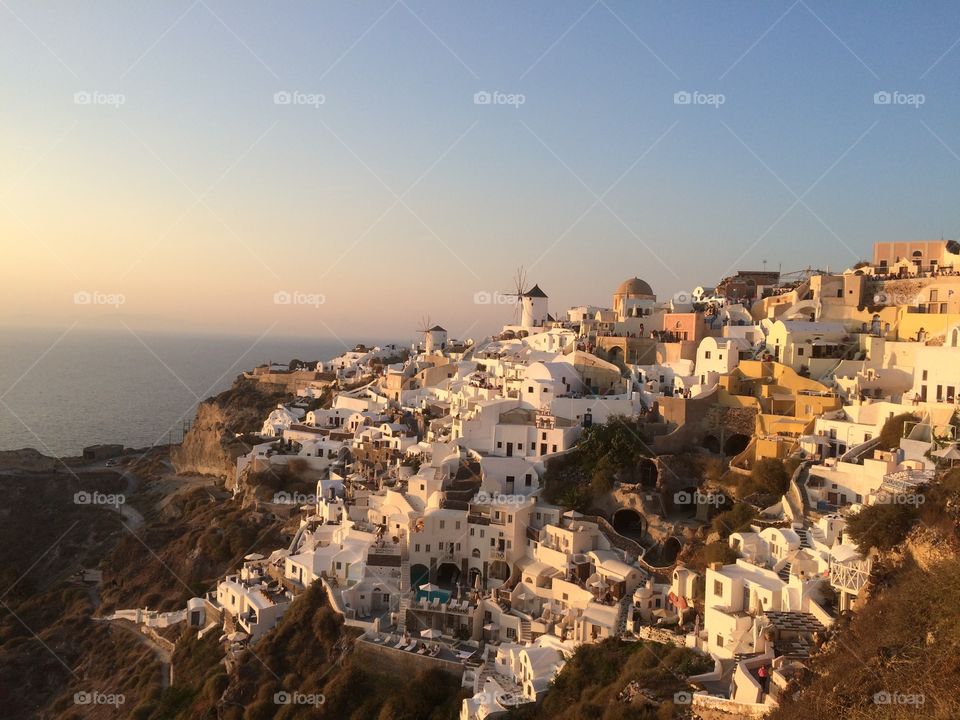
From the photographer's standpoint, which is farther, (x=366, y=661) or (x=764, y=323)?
(x=764, y=323)

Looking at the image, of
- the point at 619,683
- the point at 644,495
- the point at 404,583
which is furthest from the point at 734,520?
the point at 404,583

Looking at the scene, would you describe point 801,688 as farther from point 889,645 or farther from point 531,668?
point 531,668

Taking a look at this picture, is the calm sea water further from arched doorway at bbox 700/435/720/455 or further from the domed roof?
arched doorway at bbox 700/435/720/455

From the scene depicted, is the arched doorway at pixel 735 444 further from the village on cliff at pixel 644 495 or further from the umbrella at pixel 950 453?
the umbrella at pixel 950 453

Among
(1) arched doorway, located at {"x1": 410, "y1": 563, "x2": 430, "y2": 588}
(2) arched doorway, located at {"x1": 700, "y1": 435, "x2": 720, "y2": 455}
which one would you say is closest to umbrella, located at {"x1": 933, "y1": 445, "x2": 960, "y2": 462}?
(2) arched doorway, located at {"x1": 700, "y1": 435, "x2": 720, "y2": 455}

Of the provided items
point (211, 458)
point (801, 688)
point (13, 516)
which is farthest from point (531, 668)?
point (13, 516)
